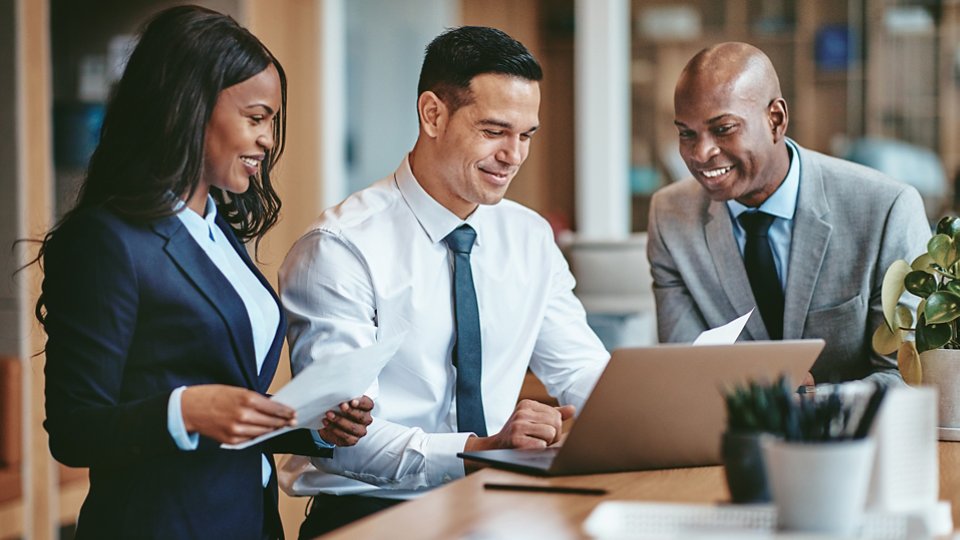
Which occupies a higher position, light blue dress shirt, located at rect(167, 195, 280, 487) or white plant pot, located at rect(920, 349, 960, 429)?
light blue dress shirt, located at rect(167, 195, 280, 487)

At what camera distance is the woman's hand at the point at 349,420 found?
1.63 m

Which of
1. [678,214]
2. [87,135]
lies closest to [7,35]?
[87,135]

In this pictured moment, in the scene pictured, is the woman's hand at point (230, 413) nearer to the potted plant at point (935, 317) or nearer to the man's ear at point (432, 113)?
the man's ear at point (432, 113)

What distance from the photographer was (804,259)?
222cm

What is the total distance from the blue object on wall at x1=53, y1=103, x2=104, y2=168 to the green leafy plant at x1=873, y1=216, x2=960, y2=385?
3130mm

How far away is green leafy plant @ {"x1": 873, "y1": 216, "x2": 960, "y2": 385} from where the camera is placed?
170cm

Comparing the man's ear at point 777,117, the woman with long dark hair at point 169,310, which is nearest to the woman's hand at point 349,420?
the woman with long dark hair at point 169,310

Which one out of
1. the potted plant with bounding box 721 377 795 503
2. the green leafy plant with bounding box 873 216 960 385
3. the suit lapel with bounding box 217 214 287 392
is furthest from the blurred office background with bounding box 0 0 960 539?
the potted plant with bounding box 721 377 795 503

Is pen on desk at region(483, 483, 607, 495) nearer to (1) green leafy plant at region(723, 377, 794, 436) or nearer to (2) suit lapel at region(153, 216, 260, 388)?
(1) green leafy plant at region(723, 377, 794, 436)

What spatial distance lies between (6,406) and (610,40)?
332 centimetres

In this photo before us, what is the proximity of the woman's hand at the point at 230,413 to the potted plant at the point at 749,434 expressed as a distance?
20.9 inches

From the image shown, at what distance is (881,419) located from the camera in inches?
41.7

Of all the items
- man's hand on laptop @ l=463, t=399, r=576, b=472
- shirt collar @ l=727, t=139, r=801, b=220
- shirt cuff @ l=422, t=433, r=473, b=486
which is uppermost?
shirt collar @ l=727, t=139, r=801, b=220

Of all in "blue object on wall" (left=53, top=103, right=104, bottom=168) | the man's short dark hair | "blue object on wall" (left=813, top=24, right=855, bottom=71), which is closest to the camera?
the man's short dark hair
